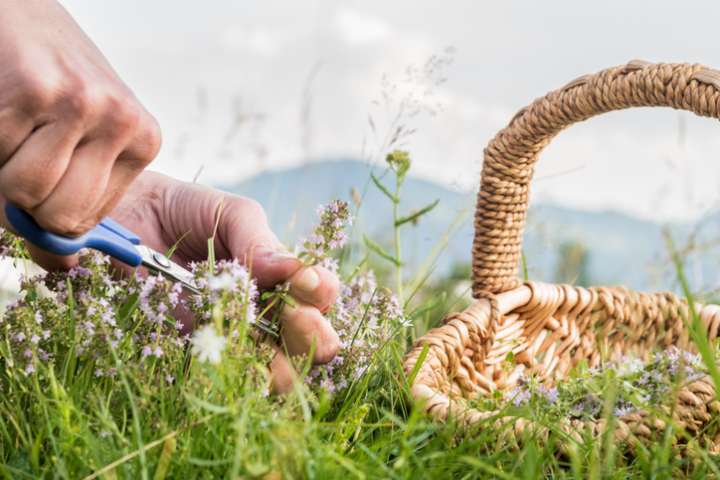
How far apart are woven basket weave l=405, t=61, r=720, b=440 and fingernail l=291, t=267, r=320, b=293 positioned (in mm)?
259

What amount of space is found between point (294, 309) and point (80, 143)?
410 mm

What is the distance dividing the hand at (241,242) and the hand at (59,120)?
9.3 inches

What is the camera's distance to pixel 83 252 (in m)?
1.25

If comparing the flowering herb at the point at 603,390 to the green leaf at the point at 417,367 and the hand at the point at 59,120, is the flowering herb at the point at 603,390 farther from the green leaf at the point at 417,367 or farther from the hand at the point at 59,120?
the hand at the point at 59,120

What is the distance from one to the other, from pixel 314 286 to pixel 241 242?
0.76ft

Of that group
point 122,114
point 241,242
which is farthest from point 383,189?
point 122,114

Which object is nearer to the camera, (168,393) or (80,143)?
(80,143)

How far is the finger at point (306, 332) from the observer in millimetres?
1267

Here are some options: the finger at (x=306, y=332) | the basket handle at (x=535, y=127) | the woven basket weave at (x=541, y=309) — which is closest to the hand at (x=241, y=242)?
the finger at (x=306, y=332)

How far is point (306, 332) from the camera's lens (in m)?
1.27

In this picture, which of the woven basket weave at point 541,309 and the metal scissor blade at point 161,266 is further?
the woven basket weave at point 541,309

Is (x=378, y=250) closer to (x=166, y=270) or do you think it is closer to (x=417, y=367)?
(x=417, y=367)

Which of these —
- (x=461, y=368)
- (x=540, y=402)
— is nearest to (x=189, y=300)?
(x=540, y=402)

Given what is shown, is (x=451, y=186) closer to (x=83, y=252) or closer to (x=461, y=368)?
(x=461, y=368)
